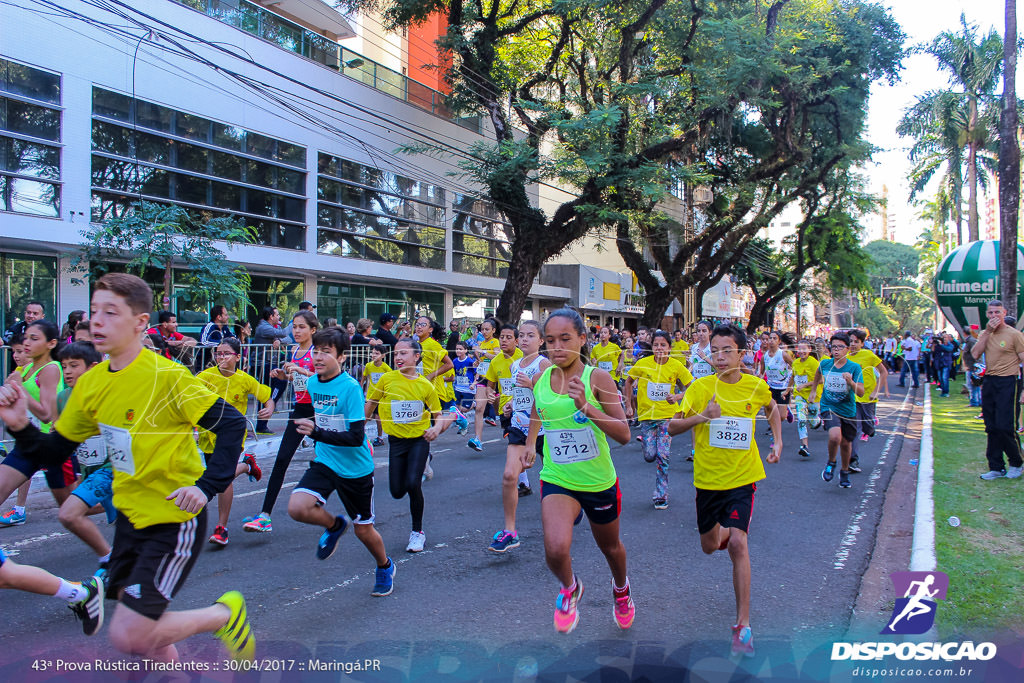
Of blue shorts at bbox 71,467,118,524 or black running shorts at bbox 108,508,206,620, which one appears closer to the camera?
black running shorts at bbox 108,508,206,620

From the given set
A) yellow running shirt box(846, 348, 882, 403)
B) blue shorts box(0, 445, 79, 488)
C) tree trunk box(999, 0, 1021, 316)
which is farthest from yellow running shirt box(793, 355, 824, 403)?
blue shorts box(0, 445, 79, 488)

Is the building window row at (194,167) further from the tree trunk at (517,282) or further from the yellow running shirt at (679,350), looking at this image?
the yellow running shirt at (679,350)

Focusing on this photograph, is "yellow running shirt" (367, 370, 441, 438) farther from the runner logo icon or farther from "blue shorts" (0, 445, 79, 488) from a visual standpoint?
the runner logo icon

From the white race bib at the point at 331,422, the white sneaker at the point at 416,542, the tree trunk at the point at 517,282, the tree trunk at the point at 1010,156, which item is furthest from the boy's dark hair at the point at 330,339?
the tree trunk at the point at 517,282

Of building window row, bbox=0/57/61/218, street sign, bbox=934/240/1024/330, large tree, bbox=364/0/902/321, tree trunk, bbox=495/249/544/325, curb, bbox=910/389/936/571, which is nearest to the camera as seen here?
curb, bbox=910/389/936/571

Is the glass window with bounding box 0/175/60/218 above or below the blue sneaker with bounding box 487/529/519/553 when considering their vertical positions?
above

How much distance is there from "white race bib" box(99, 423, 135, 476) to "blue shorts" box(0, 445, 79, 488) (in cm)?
194

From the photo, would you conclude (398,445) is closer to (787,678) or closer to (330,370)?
(330,370)

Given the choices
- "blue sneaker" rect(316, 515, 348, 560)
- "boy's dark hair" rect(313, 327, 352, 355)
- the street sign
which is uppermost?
the street sign

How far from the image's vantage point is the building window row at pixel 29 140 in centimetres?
1201

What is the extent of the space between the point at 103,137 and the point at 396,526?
452 inches

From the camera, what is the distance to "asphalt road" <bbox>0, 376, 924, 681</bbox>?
3.59m

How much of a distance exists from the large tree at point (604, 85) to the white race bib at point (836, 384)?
8.71m

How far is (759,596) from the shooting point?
455 centimetres
